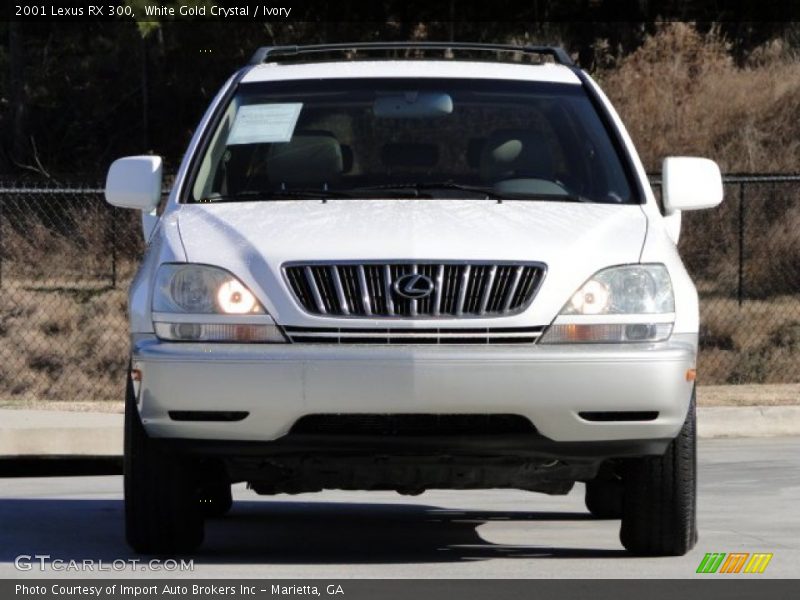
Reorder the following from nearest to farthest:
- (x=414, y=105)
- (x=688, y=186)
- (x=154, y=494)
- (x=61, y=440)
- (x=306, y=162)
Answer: (x=154, y=494), (x=688, y=186), (x=306, y=162), (x=414, y=105), (x=61, y=440)

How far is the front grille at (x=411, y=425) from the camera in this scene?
6672 mm

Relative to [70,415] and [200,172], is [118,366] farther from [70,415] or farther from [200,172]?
[200,172]

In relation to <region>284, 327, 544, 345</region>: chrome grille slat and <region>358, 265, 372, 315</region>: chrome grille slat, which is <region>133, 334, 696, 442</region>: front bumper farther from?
<region>358, 265, 372, 315</region>: chrome grille slat

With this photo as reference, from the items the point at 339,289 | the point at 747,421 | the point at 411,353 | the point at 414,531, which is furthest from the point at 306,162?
the point at 747,421

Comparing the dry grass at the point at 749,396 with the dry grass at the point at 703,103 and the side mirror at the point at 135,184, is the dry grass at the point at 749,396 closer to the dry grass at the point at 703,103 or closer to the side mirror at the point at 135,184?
the side mirror at the point at 135,184

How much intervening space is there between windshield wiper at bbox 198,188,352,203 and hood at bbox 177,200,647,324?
0.19 m

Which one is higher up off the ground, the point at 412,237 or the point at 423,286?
the point at 412,237

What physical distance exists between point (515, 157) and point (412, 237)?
1.24m

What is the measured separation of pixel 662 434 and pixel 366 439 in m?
1.04

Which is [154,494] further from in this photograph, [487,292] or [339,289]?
[487,292]

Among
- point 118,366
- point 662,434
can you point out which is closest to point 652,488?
point 662,434

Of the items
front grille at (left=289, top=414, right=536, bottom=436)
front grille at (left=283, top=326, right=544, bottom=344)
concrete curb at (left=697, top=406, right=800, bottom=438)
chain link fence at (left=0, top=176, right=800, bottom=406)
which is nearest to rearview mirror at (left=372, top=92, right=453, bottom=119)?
front grille at (left=283, top=326, right=544, bottom=344)

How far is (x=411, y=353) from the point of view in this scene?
6570 millimetres

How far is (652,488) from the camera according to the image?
23.4 ft
